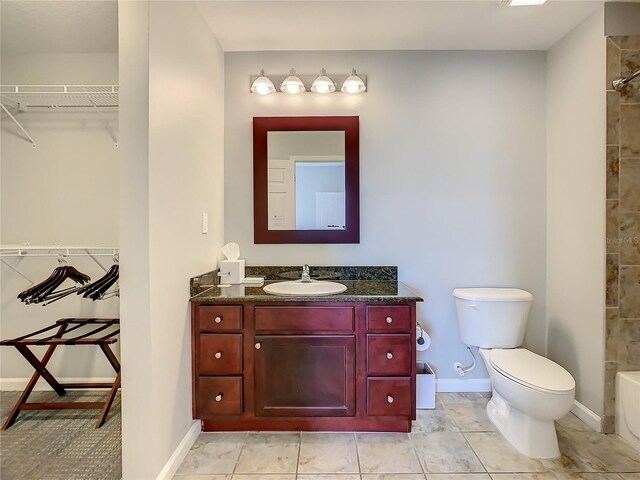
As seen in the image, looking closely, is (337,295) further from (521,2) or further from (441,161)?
(521,2)

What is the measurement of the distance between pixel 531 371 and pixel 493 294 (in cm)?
49

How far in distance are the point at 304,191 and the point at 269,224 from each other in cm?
35

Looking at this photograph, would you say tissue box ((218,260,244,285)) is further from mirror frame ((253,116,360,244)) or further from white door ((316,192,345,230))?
white door ((316,192,345,230))

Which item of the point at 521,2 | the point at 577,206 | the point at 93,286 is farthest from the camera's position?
the point at 577,206

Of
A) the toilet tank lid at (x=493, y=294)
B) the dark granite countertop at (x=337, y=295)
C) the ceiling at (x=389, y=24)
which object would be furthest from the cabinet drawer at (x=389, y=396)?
the ceiling at (x=389, y=24)

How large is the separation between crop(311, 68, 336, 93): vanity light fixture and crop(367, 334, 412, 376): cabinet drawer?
1622 mm

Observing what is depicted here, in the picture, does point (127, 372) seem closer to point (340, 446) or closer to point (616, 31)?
point (340, 446)

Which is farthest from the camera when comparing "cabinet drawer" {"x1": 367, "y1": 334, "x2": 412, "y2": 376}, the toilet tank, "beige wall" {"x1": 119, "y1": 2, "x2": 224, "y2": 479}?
the toilet tank

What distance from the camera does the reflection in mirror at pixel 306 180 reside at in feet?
7.07

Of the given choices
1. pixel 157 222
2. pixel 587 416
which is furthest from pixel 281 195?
pixel 587 416

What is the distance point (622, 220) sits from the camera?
1.72 metres

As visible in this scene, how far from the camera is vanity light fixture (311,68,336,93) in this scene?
203 cm

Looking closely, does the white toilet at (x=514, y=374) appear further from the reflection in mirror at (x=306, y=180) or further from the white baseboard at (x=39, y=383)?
the white baseboard at (x=39, y=383)

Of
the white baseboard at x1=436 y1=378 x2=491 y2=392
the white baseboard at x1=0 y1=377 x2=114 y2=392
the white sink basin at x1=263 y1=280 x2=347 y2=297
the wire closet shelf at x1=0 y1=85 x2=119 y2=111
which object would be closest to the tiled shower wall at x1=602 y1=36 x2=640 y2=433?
the white baseboard at x1=436 y1=378 x2=491 y2=392
